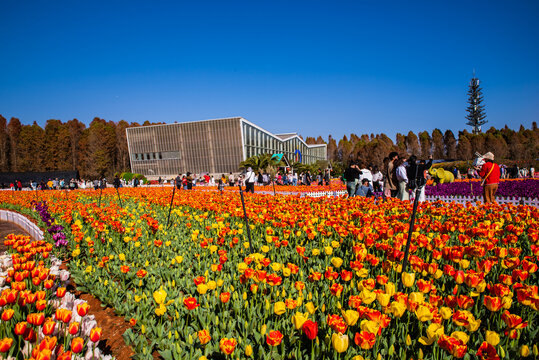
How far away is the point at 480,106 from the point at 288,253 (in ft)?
396

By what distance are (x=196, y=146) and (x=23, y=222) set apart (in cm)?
4778

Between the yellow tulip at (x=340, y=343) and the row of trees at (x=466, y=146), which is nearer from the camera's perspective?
the yellow tulip at (x=340, y=343)

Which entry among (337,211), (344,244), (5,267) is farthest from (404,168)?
(5,267)

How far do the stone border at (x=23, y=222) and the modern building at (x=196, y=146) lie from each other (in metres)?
41.7

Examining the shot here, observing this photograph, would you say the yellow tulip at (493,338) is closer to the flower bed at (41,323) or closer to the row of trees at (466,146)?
the flower bed at (41,323)

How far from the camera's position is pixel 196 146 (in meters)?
56.9

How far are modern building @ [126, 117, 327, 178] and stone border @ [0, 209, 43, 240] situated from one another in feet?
137

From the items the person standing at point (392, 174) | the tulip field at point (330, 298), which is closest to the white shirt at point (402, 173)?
the person standing at point (392, 174)

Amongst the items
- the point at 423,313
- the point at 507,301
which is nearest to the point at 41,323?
the point at 423,313

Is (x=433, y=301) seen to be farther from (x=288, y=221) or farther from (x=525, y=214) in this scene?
(x=525, y=214)

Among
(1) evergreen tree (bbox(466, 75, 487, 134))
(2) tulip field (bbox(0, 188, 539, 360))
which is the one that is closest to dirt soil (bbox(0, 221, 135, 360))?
(2) tulip field (bbox(0, 188, 539, 360))

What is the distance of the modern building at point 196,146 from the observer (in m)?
54.1

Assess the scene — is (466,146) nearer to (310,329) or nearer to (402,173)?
(402,173)

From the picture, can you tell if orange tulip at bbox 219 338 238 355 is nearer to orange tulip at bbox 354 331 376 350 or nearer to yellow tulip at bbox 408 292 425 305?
orange tulip at bbox 354 331 376 350
